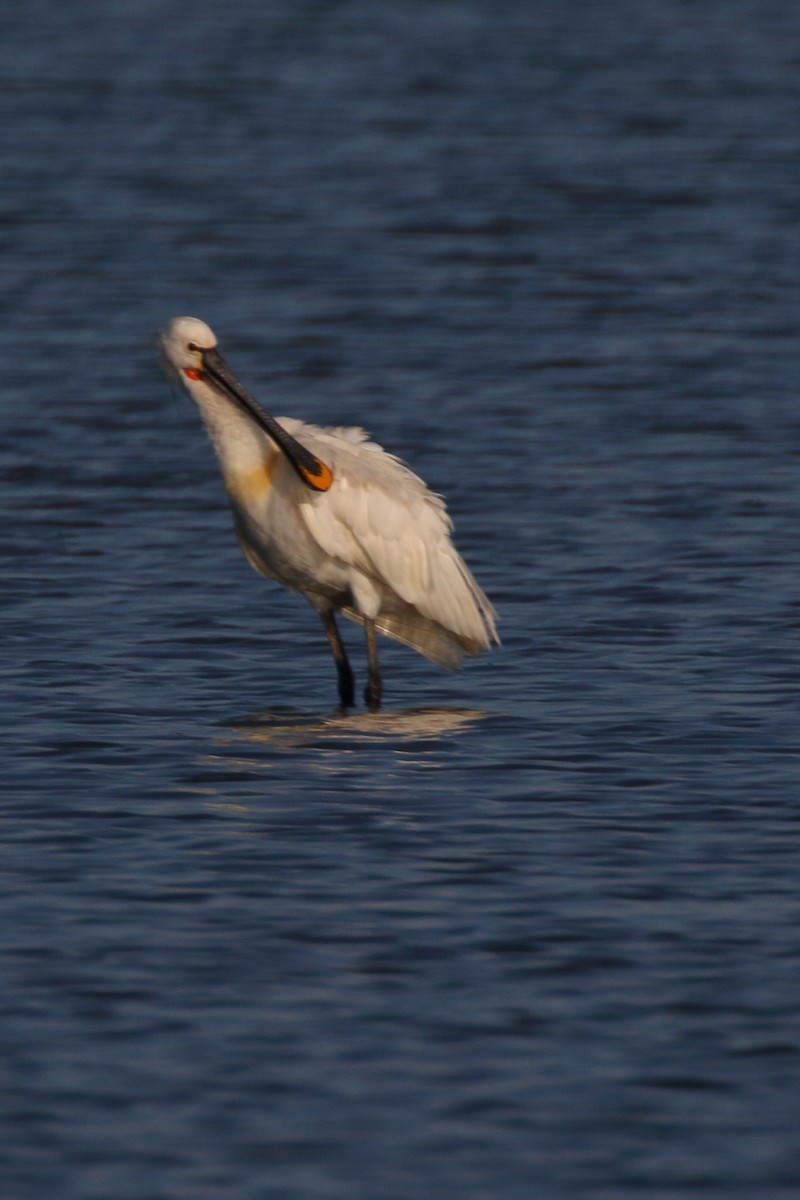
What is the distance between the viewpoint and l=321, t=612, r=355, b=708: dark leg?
1061 cm

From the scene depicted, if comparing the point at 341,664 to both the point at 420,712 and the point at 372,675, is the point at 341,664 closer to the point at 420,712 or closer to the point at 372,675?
the point at 372,675

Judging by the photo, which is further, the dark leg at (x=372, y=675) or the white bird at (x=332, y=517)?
the dark leg at (x=372, y=675)

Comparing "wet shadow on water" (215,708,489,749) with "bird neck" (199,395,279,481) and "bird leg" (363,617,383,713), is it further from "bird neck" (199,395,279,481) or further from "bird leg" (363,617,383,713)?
"bird neck" (199,395,279,481)

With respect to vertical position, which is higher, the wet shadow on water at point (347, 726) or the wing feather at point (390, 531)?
the wing feather at point (390, 531)

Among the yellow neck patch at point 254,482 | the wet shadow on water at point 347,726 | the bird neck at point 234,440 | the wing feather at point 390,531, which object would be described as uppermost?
the bird neck at point 234,440

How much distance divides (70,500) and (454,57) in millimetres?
18909

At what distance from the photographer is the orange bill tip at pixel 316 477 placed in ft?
33.4

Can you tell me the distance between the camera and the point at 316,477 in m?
10.2

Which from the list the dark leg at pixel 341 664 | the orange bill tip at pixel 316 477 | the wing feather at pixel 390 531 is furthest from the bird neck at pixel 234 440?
the dark leg at pixel 341 664

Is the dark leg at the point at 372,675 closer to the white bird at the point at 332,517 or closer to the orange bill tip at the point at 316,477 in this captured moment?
the white bird at the point at 332,517

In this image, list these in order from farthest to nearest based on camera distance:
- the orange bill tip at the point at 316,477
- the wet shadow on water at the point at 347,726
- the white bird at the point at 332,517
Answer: the white bird at the point at 332,517 → the orange bill tip at the point at 316,477 → the wet shadow on water at the point at 347,726

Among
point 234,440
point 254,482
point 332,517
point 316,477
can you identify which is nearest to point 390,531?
point 332,517

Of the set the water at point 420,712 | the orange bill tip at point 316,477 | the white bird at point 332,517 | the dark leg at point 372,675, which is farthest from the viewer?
the dark leg at point 372,675

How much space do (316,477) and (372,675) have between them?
0.92m
